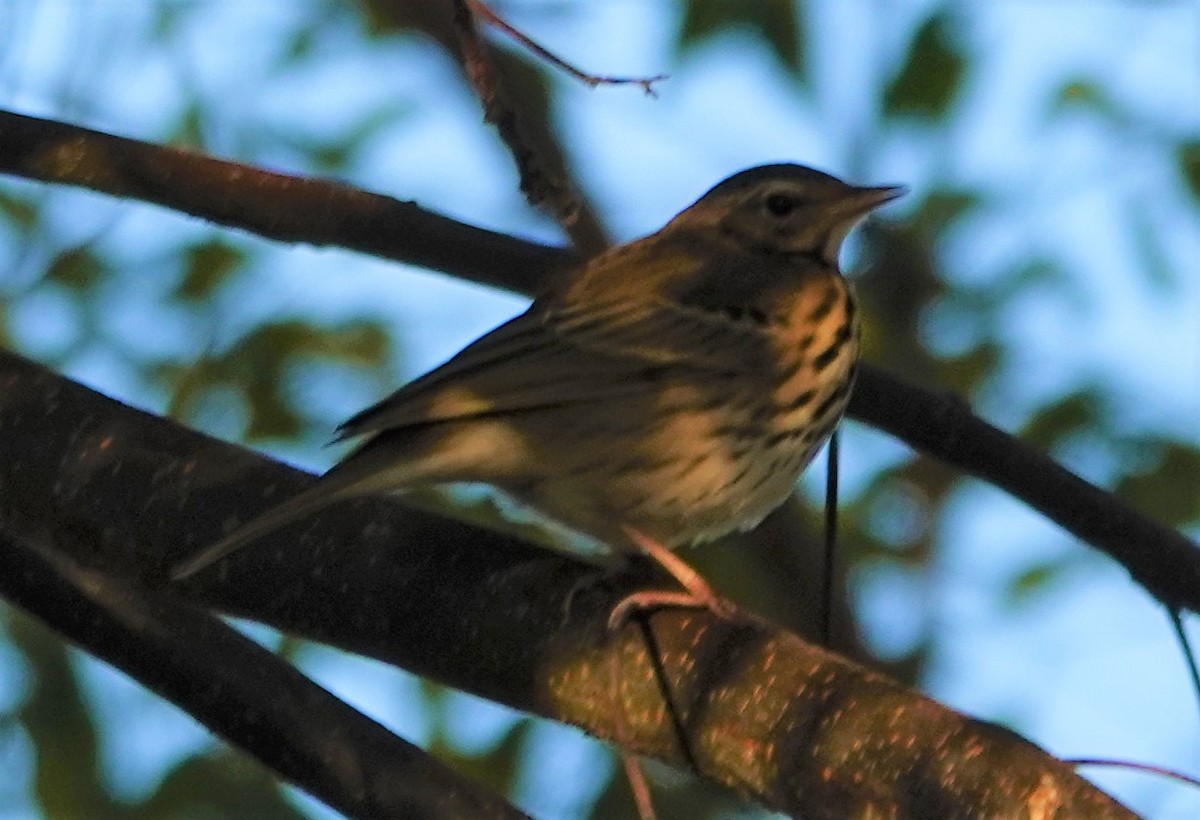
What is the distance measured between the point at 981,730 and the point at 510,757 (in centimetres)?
230

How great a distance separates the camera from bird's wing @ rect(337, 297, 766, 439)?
3.45 m

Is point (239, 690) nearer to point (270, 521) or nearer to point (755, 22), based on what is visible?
point (270, 521)

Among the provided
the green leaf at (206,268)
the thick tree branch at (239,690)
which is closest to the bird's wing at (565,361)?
the thick tree branch at (239,690)

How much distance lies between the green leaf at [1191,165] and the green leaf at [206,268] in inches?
117

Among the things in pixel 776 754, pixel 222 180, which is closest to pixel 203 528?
pixel 222 180

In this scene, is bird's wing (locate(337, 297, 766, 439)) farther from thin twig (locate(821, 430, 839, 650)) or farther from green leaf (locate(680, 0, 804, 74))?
green leaf (locate(680, 0, 804, 74))

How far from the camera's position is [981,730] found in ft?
7.58

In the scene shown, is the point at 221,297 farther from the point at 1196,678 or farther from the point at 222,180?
the point at 1196,678

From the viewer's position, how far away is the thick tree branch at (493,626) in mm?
2346

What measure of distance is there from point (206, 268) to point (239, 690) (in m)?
2.38

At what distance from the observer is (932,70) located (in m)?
5.51

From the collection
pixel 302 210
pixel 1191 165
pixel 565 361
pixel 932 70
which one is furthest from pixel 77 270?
pixel 1191 165

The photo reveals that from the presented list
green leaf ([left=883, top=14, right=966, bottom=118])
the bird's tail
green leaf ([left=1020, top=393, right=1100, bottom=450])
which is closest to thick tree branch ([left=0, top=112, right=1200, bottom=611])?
the bird's tail

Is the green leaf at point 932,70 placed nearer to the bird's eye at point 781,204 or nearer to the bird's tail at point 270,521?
the bird's eye at point 781,204
